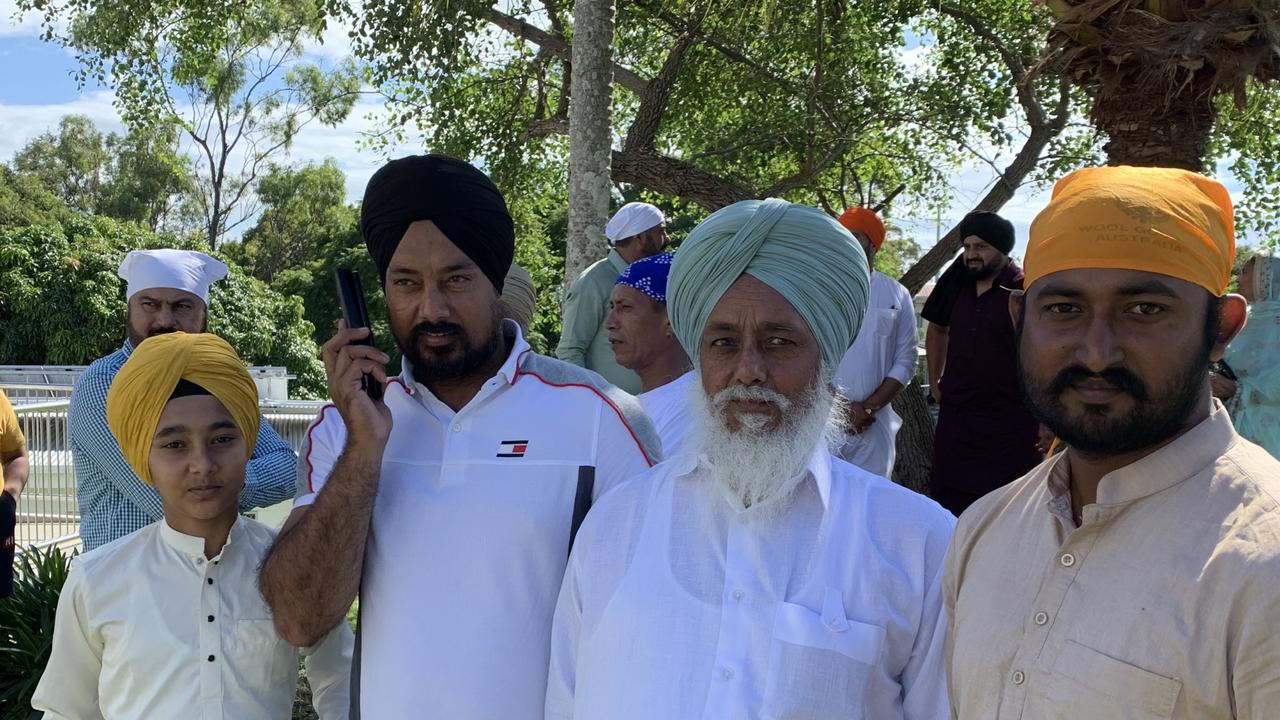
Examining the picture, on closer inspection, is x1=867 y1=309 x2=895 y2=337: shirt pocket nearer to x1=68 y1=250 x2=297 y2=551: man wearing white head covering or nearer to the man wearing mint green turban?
x1=68 y1=250 x2=297 y2=551: man wearing white head covering

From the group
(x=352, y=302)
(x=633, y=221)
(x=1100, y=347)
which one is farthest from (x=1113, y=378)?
(x=633, y=221)

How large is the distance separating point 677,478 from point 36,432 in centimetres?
701

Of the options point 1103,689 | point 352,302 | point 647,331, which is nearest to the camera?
point 1103,689

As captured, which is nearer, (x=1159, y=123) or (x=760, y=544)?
(x=760, y=544)

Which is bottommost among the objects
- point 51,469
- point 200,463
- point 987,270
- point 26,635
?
point 26,635

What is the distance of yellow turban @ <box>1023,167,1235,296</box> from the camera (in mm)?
1638

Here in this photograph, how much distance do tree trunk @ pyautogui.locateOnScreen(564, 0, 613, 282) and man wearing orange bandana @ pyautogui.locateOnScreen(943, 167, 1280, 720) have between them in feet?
18.4

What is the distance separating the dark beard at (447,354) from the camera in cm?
234

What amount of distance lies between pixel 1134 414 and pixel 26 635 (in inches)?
197

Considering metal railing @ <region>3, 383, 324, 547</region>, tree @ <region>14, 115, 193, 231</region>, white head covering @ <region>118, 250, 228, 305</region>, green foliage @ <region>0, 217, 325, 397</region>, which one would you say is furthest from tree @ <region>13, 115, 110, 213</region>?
white head covering @ <region>118, 250, 228, 305</region>

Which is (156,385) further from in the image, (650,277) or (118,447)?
(650,277)

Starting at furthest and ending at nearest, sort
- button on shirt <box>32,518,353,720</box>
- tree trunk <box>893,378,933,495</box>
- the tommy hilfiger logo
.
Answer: tree trunk <box>893,378,933,495</box> < button on shirt <box>32,518,353,720</box> < the tommy hilfiger logo

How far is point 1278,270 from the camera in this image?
525 cm

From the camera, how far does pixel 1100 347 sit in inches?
64.4
